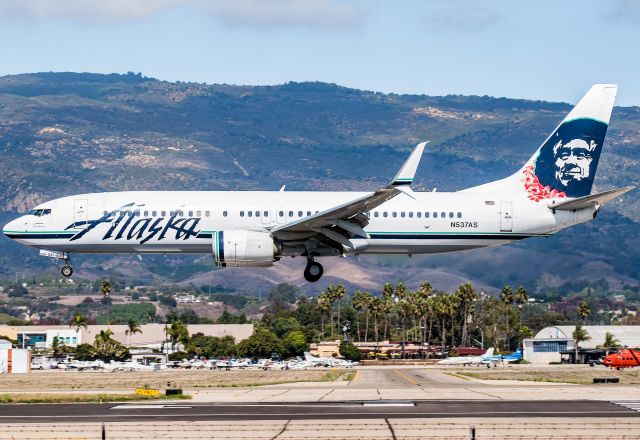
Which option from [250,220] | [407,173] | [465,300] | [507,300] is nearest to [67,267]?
[250,220]

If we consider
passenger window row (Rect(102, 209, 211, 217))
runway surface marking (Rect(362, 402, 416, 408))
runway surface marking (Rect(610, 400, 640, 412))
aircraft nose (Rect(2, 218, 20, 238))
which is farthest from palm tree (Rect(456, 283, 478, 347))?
runway surface marking (Rect(362, 402, 416, 408))

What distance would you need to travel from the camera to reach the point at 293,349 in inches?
6107

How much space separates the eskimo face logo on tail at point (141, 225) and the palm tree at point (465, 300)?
114m

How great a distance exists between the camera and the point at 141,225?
5809 cm

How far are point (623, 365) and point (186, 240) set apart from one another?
41734 millimetres

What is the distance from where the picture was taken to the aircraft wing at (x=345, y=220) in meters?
52.7

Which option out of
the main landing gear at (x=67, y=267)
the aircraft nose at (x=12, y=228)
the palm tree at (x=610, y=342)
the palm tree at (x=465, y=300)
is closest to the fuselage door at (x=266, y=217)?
the main landing gear at (x=67, y=267)

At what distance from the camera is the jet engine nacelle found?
2212 inches

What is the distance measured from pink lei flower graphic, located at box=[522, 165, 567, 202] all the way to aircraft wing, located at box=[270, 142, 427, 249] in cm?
969

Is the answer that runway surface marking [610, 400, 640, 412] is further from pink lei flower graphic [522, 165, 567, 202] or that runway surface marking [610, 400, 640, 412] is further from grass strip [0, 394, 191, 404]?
pink lei flower graphic [522, 165, 567, 202]

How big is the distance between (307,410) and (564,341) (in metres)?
107

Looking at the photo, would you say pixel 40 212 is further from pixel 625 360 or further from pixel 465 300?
pixel 465 300

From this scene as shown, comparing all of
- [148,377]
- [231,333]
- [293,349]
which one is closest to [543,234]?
[148,377]

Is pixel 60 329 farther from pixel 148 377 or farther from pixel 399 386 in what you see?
pixel 399 386
